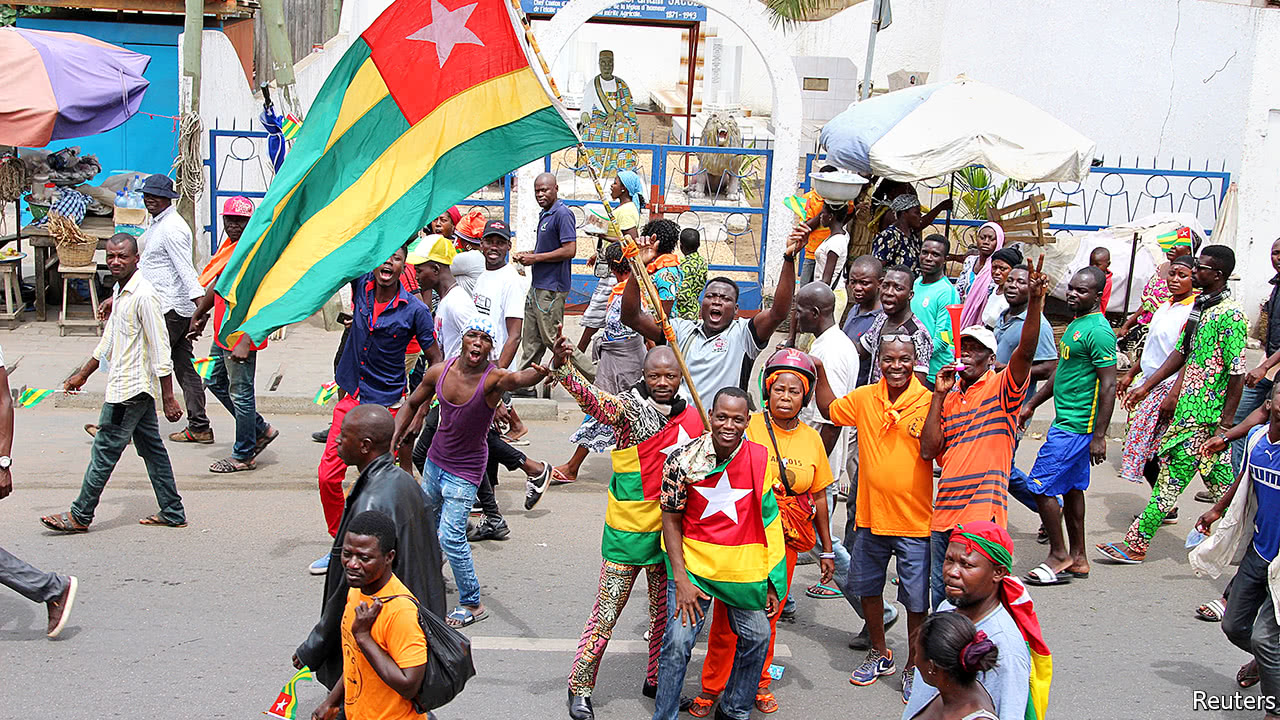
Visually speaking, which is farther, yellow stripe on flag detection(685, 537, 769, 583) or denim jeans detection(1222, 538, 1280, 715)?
denim jeans detection(1222, 538, 1280, 715)

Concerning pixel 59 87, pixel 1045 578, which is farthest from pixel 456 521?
pixel 59 87

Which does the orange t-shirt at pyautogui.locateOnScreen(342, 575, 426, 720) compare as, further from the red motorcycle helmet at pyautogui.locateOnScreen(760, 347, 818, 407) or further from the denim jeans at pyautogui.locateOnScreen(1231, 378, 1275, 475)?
the denim jeans at pyautogui.locateOnScreen(1231, 378, 1275, 475)

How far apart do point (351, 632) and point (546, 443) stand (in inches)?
231

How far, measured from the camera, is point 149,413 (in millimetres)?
7230

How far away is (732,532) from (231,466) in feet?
16.1

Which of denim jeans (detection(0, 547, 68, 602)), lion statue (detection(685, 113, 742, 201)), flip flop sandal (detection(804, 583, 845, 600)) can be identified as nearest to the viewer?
denim jeans (detection(0, 547, 68, 602))

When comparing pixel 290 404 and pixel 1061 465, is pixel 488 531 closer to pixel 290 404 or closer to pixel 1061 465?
pixel 1061 465

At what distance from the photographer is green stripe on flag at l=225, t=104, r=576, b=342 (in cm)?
517

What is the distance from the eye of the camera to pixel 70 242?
12.1 metres

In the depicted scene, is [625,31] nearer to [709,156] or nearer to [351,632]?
[709,156]

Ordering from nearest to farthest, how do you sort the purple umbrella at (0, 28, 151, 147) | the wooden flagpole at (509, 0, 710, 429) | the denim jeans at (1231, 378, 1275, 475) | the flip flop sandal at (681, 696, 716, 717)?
the wooden flagpole at (509, 0, 710, 429)
the flip flop sandal at (681, 696, 716, 717)
the denim jeans at (1231, 378, 1275, 475)
the purple umbrella at (0, 28, 151, 147)

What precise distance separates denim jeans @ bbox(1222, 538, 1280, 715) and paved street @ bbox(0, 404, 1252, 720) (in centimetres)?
45

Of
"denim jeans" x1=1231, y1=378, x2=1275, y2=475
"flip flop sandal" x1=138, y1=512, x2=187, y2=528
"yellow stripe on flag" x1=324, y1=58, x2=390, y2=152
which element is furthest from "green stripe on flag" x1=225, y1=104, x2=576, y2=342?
"denim jeans" x1=1231, y1=378, x2=1275, y2=475

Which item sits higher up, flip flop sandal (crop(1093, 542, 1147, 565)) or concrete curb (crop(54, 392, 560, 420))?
concrete curb (crop(54, 392, 560, 420))
